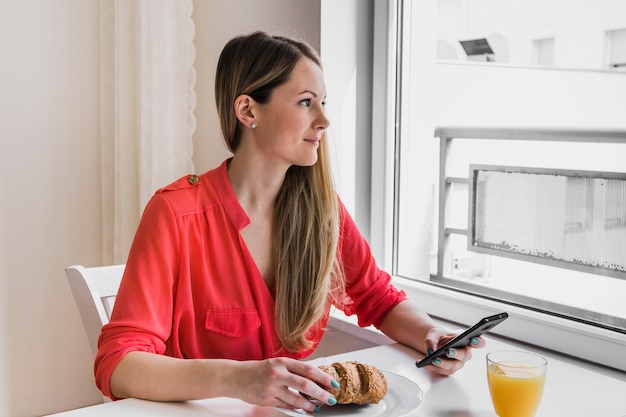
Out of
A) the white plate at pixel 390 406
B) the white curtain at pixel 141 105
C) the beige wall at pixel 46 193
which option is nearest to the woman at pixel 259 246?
the white plate at pixel 390 406

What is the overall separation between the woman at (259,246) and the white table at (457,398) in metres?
0.04

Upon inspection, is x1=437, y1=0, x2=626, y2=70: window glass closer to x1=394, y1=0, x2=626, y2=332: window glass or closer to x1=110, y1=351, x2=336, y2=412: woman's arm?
x1=394, y1=0, x2=626, y2=332: window glass

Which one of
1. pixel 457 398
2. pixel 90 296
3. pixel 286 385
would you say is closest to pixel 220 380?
pixel 286 385

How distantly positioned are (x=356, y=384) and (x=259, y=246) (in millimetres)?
466

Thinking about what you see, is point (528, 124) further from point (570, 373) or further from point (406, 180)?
point (570, 373)

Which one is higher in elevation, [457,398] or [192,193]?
[192,193]

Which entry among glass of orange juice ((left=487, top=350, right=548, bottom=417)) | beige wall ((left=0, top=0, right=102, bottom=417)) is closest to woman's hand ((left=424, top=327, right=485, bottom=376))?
glass of orange juice ((left=487, top=350, right=548, bottom=417))

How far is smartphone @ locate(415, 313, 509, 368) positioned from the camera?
109 cm

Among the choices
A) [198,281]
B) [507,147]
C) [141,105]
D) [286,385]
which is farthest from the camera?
[141,105]

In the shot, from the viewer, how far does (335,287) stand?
1.46 meters

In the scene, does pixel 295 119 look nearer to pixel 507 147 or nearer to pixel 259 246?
pixel 259 246

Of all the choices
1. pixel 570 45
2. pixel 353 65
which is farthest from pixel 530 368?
pixel 353 65

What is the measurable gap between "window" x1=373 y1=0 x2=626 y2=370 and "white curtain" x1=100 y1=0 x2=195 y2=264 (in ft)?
2.04

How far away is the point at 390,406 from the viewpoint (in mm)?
1013
